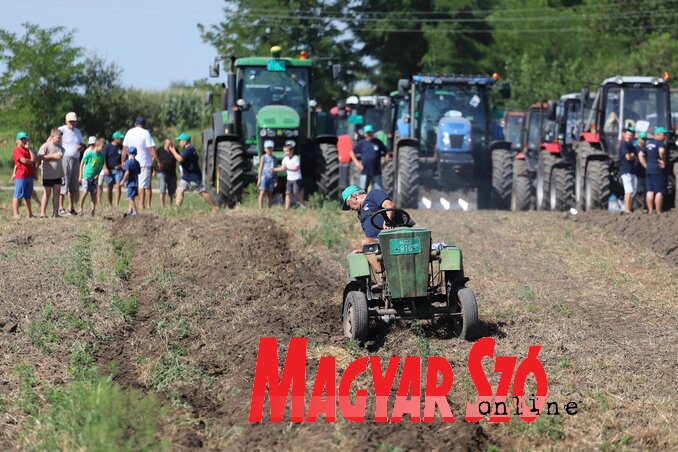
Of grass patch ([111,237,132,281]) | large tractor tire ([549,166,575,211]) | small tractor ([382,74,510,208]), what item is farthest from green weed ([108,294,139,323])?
large tractor tire ([549,166,575,211])

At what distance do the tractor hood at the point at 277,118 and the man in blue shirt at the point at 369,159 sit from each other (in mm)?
1349

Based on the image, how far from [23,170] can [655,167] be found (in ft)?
33.8

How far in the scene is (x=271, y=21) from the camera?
1891 inches

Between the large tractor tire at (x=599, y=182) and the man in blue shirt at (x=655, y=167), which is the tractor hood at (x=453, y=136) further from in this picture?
the man in blue shirt at (x=655, y=167)

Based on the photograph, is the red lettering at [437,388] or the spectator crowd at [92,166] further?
the spectator crowd at [92,166]

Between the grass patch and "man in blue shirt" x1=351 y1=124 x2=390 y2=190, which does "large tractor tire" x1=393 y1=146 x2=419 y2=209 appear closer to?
"man in blue shirt" x1=351 y1=124 x2=390 y2=190

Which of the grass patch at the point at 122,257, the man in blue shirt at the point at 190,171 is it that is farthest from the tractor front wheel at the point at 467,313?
the man in blue shirt at the point at 190,171

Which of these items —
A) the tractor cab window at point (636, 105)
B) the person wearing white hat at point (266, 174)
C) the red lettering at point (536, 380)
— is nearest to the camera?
the red lettering at point (536, 380)

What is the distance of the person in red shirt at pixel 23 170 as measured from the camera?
1795 cm

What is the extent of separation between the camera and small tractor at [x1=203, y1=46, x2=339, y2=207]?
20.8m

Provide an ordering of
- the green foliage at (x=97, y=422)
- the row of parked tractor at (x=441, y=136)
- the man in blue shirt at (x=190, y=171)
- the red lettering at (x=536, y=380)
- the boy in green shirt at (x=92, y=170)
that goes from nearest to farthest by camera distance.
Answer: the green foliage at (x=97, y=422) → the red lettering at (x=536, y=380) → the boy in green shirt at (x=92, y=170) → the man in blue shirt at (x=190, y=171) → the row of parked tractor at (x=441, y=136)

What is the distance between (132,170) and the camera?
19125 millimetres

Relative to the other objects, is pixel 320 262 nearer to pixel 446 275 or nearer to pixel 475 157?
pixel 446 275

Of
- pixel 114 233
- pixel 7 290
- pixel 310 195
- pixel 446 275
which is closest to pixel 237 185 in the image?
pixel 310 195
